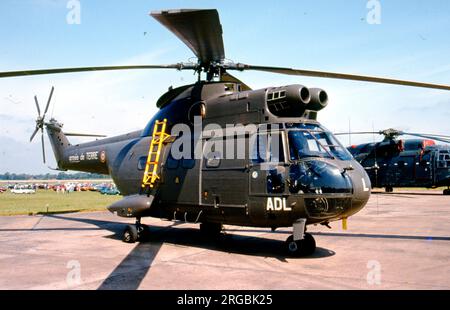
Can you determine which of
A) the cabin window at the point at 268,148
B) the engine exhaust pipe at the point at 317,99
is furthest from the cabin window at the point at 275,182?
the engine exhaust pipe at the point at 317,99

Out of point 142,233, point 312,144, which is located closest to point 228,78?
point 312,144

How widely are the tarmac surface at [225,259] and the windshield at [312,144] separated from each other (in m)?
2.22

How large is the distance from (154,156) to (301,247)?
487 centimetres

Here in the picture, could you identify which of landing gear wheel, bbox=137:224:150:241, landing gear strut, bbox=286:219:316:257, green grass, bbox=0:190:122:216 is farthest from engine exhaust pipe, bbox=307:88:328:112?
green grass, bbox=0:190:122:216

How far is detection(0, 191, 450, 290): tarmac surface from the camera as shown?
6.76m

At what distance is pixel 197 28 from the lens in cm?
805

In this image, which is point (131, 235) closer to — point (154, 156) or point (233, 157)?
point (154, 156)

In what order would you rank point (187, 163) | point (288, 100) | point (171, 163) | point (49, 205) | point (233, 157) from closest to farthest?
point (288, 100) < point (233, 157) < point (187, 163) < point (171, 163) < point (49, 205)

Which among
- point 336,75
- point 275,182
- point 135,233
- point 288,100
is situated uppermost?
point 336,75

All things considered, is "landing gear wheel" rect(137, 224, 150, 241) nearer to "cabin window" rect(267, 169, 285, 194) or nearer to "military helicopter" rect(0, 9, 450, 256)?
"military helicopter" rect(0, 9, 450, 256)

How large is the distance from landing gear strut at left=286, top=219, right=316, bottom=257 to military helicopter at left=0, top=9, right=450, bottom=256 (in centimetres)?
2
